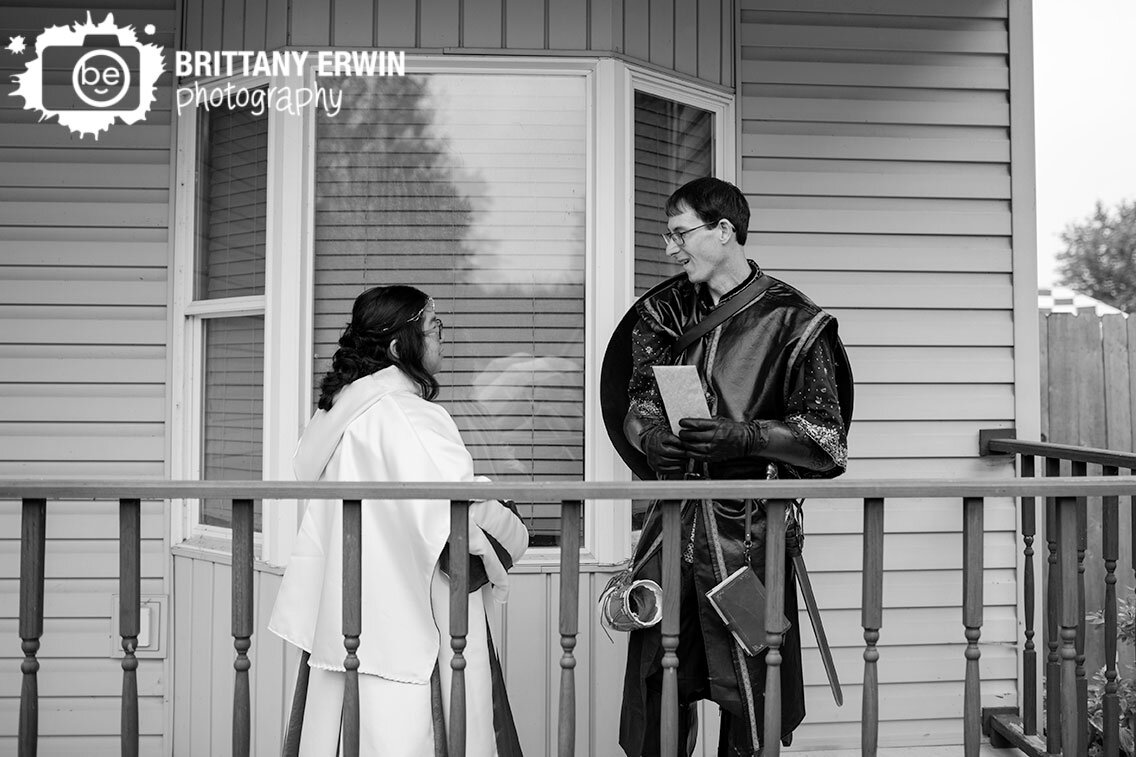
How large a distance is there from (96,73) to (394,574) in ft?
8.31

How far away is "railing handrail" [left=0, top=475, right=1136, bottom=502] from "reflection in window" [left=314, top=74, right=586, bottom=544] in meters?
1.29

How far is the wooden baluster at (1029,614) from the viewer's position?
11.1 feet

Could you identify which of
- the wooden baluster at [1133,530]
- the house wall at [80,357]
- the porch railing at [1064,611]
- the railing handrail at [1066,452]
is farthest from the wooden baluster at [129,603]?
the railing handrail at [1066,452]

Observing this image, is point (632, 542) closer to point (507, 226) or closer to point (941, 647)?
point (507, 226)

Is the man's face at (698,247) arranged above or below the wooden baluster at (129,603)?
above

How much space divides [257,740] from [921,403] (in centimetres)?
271

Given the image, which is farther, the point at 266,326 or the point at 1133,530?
the point at 266,326

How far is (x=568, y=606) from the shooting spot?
6.77 feet

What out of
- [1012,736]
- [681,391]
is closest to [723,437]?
[681,391]

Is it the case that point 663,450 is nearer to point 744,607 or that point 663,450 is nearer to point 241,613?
point 744,607

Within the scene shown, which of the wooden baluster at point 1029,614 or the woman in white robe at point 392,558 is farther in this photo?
the wooden baluster at point 1029,614

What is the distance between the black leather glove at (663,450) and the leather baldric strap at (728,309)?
25 cm

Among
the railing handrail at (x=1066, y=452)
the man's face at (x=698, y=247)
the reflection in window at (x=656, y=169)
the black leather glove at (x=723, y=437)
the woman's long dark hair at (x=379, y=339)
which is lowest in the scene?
the railing handrail at (x=1066, y=452)

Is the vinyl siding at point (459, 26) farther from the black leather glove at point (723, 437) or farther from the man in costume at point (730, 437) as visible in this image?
the black leather glove at point (723, 437)
